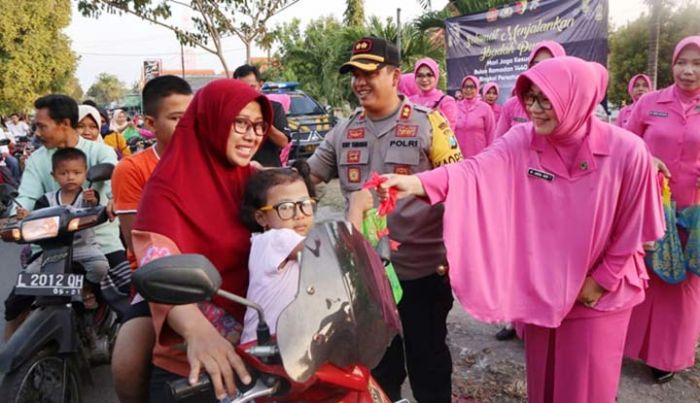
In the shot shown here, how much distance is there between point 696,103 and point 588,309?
2.07 meters

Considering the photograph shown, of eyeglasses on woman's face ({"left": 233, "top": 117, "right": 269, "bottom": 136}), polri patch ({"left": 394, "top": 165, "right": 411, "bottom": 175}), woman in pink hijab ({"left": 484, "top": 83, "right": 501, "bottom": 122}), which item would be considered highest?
woman in pink hijab ({"left": 484, "top": 83, "right": 501, "bottom": 122})

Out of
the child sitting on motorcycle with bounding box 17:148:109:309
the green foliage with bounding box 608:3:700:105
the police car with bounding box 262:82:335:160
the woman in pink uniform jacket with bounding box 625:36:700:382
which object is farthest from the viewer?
the green foliage with bounding box 608:3:700:105

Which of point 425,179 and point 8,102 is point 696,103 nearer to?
point 425,179

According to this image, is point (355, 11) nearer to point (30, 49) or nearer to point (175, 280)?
point (30, 49)

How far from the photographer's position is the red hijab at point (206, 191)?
1775 millimetres

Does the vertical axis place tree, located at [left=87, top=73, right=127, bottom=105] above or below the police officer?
above

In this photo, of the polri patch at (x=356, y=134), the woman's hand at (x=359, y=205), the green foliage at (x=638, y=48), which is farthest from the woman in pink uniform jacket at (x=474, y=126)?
the green foliage at (x=638, y=48)

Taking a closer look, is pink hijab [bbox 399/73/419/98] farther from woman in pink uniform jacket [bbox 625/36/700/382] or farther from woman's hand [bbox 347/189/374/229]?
woman's hand [bbox 347/189/374/229]

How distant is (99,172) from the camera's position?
3.08m

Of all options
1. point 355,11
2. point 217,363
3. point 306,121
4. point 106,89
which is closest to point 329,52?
point 355,11

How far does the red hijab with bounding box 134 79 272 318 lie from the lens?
5.82 feet

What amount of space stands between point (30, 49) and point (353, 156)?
32.4 metres

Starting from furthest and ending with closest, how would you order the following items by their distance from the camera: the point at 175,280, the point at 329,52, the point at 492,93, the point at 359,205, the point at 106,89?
the point at 106,89 < the point at 329,52 < the point at 492,93 < the point at 359,205 < the point at 175,280

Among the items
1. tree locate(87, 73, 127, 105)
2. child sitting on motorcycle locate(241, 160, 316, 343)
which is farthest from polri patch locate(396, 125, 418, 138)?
tree locate(87, 73, 127, 105)
